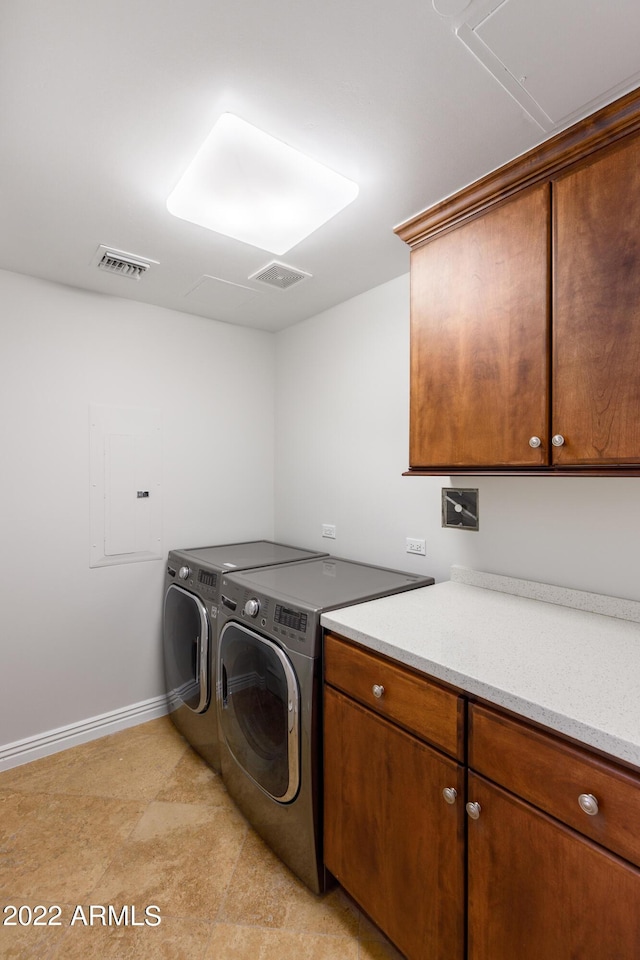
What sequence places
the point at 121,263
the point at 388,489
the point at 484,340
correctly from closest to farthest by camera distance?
the point at 484,340, the point at 121,263, the point at 388,489

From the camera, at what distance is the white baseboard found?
86.6 inches

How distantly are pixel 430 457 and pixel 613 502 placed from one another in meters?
0.61

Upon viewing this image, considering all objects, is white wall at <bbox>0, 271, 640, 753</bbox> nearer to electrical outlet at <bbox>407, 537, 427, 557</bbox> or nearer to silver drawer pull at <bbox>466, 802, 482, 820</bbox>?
electrical outlet at <bbox>407, 537, 427, 557</bbox>

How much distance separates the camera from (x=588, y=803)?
83 cm

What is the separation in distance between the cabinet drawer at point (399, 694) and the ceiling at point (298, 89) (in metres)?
1.51

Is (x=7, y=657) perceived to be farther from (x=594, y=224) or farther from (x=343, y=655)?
(x=594, y=224)

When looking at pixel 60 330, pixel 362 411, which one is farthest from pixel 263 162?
pixel 60 330

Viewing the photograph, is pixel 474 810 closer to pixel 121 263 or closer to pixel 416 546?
pixel 416 546

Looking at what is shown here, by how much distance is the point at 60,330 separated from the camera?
2.32m

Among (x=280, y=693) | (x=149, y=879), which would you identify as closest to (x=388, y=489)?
(x=280, y=693)

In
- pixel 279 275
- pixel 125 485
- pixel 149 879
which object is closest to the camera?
pixel 149 879

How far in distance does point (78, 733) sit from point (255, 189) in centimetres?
269

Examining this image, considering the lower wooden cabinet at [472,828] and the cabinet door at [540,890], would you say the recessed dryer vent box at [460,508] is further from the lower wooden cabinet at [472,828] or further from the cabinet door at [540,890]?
the cabinet door at [540,890]

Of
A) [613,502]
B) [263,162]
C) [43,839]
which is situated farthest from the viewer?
[43,839]
